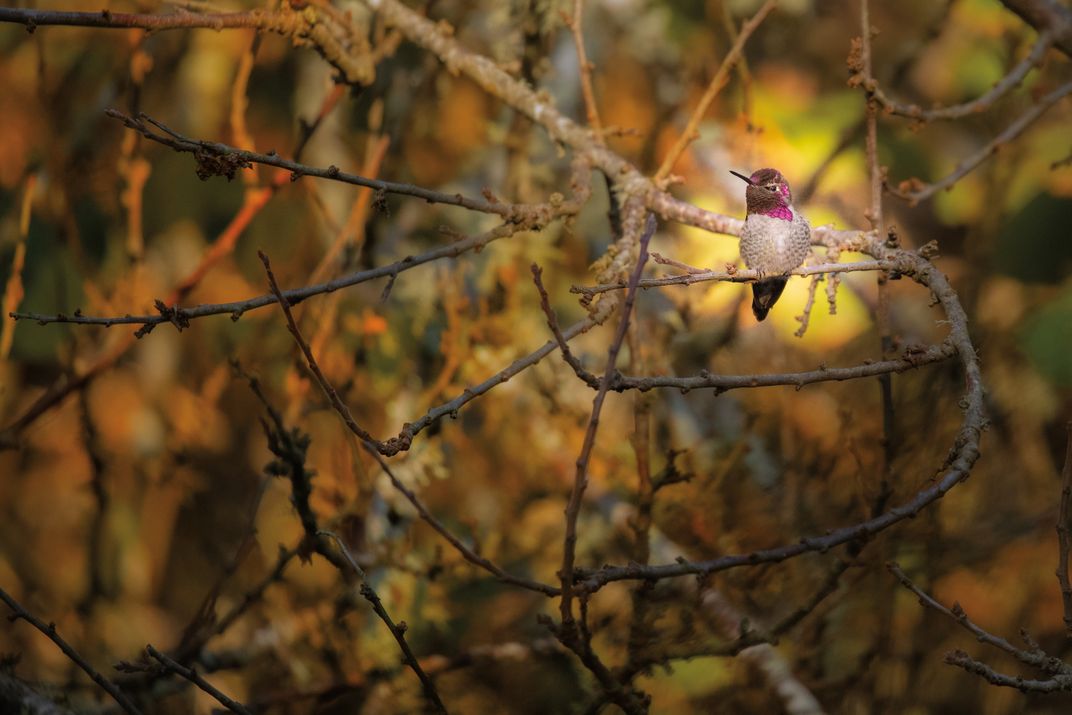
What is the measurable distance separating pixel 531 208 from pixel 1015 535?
8.95 ft

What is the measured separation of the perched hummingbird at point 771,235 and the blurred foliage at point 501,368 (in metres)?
0.49

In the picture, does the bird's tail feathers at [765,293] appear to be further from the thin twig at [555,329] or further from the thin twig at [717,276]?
the thin twig at [555,329]

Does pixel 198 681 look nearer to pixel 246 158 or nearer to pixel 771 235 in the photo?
pixel 246 158

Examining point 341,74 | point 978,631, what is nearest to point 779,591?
point 978,631

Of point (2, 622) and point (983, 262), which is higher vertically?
point (983, 262)

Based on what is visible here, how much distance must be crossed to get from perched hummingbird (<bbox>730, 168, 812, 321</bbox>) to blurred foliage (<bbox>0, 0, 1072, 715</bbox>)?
490 millimetres

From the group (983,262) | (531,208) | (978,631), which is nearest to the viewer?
(978,631)

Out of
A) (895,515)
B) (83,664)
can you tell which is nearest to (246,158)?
(83,664)

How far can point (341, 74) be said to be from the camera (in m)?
2.56

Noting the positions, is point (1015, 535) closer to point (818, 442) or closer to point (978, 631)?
point (818, 442)

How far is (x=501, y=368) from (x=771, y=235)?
1.46 m

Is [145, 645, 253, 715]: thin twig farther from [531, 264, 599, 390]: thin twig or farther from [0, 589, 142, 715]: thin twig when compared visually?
[531, 264, 599, 390]: thin twig

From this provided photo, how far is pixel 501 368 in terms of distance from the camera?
3.11 metres

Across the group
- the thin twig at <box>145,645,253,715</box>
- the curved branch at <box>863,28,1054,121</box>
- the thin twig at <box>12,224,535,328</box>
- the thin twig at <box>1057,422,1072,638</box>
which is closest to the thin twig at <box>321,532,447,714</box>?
the thin twig at <box>145,645,253,715</box>
